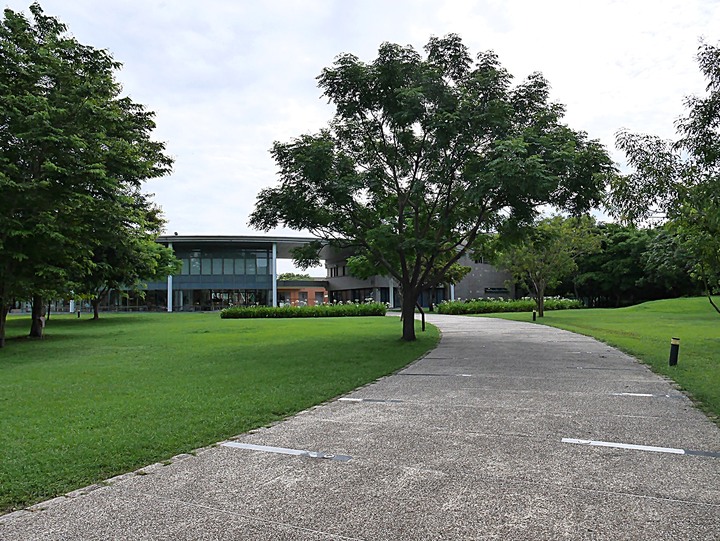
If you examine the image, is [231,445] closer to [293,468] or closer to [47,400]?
[293,468]

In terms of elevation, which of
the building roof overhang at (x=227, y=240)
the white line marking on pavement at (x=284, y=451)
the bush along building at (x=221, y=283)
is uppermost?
the building roof overhang at (x=227, y=240)

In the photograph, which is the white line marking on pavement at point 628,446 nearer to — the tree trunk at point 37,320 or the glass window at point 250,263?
the tree trunk at point 37,320

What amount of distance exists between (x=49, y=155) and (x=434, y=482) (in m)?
16.4

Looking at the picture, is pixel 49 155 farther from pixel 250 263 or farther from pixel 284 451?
pixel 250 263

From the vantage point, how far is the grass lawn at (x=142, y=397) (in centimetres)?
502

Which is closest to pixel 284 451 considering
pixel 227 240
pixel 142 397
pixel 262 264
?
pixel 142 397

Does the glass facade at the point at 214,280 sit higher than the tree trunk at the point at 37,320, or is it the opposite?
the glass facade at the point at 214,280

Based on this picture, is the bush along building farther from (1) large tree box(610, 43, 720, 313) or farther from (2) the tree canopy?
(1) large tree box(610, 43, 720, 313)

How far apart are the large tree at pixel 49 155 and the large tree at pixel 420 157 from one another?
5624 mm

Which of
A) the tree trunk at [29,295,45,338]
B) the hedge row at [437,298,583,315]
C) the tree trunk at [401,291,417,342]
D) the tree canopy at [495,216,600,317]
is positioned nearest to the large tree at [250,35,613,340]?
the tree trunk at [401,291,417,342]

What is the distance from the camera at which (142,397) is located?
27.2ft

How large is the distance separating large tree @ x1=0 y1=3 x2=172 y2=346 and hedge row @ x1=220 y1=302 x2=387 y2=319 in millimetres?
19925

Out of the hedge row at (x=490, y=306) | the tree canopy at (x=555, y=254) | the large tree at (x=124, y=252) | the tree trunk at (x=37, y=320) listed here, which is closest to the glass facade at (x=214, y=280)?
the large tree at (x=124, y=252)

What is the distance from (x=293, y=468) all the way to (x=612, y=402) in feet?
16.7
